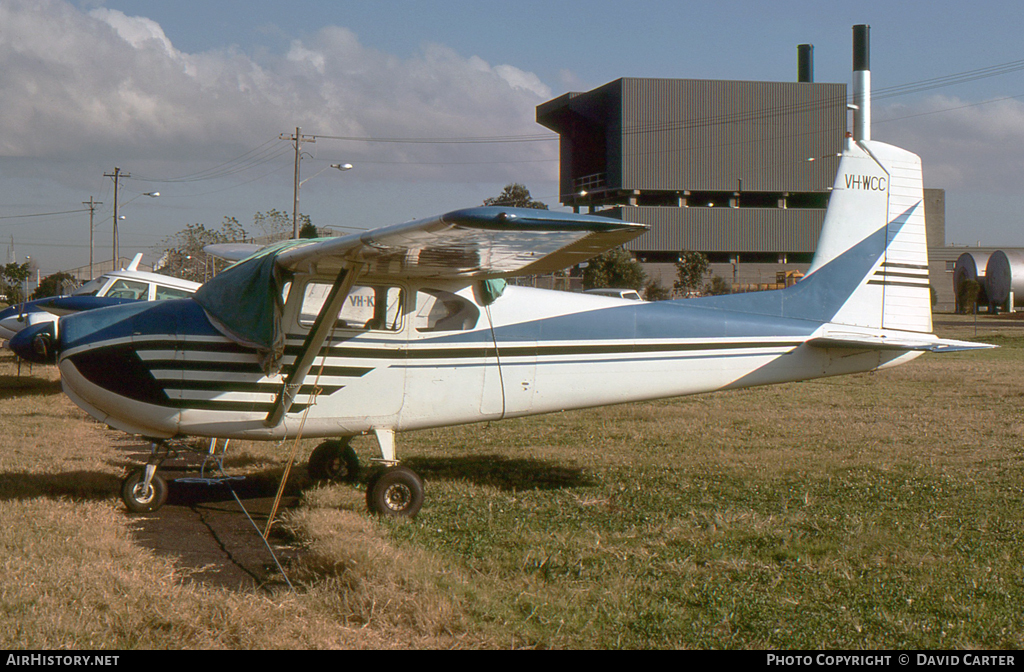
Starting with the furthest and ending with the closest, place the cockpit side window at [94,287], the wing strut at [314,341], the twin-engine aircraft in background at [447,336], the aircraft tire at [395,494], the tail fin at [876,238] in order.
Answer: the cockpit side window at [94,287] → the tail fin at [876,238] → the aircraft tire at [395,494] → the twin-engine aircraft in background at [447,336] → the wing strut at [314,341]

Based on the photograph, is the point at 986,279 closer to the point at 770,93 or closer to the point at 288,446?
the point at 770,93

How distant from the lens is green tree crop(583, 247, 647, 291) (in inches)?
2159

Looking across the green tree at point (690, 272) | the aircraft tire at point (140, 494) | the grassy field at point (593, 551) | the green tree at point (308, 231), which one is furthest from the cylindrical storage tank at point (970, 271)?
the aircraft tire at point (140, 494)

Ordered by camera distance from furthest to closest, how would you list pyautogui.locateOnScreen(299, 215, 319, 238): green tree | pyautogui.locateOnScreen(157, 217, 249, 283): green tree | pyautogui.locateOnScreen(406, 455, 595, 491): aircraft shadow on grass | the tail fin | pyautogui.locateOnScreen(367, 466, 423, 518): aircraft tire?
pyautogui.locateOnScreen(157, 217, 249, 283): green tree, pyautogui.locateOnScreen(299, 215, 319, 238): green tree, the tail fin, pyautogui.locateOnScreen(406, 455, 595, 491): aircraft shadow on grass, pyautogui.locateOnScreen(367, 466, 423, 518): aircraft tire

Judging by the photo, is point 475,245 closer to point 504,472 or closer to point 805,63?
→ point 504,472

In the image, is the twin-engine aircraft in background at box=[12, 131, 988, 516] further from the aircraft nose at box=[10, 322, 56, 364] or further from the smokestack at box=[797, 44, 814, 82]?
the smokestack at box=[797, 44, 814, 82]

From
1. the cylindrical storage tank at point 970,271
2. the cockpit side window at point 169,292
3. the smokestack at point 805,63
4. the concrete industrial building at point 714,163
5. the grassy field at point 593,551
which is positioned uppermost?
the smokestack at point 805,63

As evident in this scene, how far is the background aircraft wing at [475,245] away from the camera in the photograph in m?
4.80

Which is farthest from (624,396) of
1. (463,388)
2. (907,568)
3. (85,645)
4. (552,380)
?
(85,645)

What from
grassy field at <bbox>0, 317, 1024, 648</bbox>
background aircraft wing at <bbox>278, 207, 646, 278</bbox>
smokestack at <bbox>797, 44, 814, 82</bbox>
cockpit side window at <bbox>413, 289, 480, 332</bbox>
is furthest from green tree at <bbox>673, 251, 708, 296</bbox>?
background aircraft wing at <bbox>278, 207, 646, 278</bbox>

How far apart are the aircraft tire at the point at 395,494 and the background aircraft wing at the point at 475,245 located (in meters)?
A: 1.64

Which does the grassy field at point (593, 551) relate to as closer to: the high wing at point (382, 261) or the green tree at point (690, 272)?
the high wing at point (382, 261)

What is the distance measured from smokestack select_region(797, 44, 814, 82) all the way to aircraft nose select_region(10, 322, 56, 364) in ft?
225

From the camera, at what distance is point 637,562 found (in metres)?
5.31
